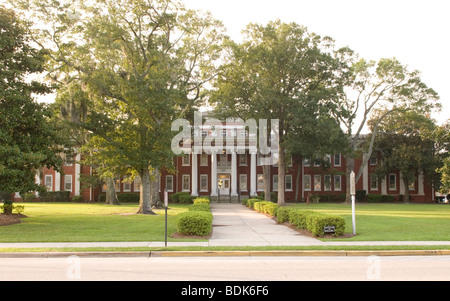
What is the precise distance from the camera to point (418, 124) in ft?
158

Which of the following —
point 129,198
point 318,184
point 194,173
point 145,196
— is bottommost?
point 129,198

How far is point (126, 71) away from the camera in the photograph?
31547mm

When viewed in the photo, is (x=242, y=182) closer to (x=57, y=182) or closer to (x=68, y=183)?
(x=68, y=183)

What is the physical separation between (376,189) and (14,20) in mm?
47822

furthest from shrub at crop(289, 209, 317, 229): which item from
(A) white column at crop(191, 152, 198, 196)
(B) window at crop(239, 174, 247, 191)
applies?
(B) window at crop(239, 174, 247, 191)

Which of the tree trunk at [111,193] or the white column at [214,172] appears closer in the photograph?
the tree trunk at [111,193]

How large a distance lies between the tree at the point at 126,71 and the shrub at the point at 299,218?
10.4m

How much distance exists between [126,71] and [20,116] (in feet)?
40.5

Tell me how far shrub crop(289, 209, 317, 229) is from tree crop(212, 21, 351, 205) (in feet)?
52.2

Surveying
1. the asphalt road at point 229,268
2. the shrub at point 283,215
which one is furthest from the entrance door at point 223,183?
the asphalt road at point 229,268

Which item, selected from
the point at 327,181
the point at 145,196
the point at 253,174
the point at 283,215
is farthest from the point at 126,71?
the point at 327,181

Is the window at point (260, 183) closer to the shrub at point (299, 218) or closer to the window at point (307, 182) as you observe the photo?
the window at point (307, 182)

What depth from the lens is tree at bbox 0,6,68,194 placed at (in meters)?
19.3

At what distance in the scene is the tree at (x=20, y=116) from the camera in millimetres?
19344
